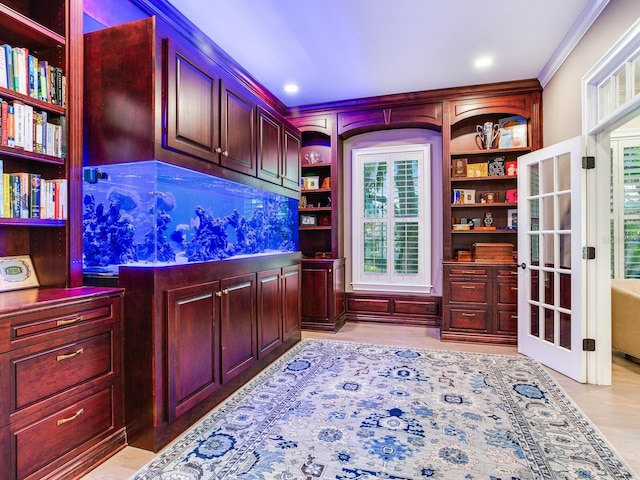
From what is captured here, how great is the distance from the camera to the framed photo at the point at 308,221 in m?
4.78

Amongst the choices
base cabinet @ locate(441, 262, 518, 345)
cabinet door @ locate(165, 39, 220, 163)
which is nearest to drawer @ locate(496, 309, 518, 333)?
base cabinet @ locate(441, 262, 518, 345)

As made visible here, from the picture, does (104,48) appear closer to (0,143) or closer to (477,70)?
(0,143)

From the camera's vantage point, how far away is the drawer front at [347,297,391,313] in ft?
15.6

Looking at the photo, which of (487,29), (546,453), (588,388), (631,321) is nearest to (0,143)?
(546,453)

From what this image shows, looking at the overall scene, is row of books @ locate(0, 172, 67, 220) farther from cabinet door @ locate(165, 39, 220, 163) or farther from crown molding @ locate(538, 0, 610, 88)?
crown molding @ locate(538, 0, 610, 88)

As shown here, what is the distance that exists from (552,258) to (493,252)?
0.83 m

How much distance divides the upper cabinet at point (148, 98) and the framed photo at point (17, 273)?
665 mm

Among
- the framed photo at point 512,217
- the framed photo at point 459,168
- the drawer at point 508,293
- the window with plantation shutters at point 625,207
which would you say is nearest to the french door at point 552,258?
the drawer at point 508,293

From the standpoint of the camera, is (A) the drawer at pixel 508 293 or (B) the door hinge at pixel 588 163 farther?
(A) the drawer at pixel 508 293

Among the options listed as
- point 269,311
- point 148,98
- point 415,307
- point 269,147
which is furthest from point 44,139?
point 415,307

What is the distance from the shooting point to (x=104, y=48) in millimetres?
2033

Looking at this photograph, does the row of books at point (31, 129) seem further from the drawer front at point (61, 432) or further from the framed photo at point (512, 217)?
the framed photo at point (512, 217)

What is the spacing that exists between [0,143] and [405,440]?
2521 mm

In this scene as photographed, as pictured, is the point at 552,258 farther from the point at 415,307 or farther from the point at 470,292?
the point at 415,307
